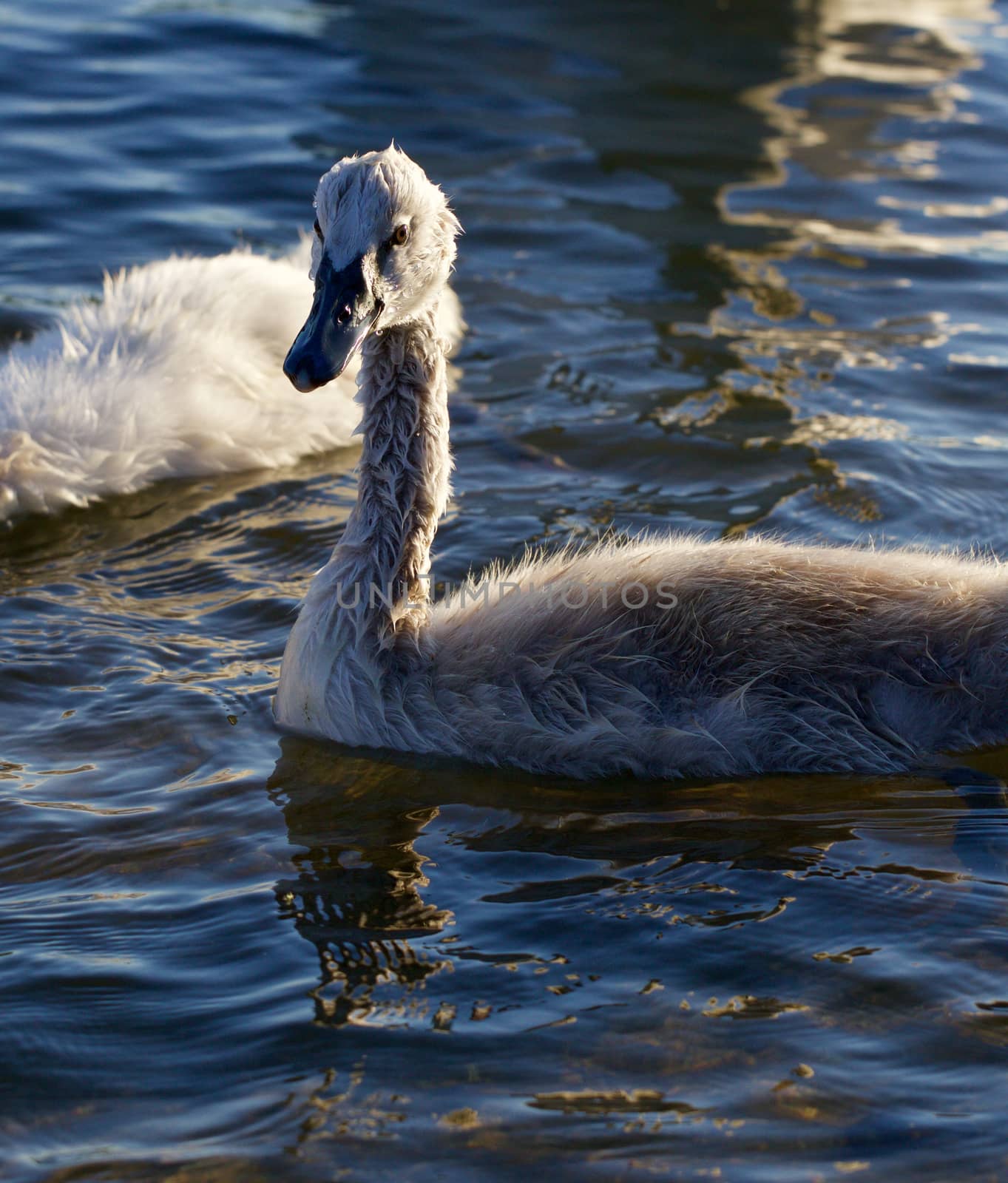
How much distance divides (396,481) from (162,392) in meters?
2.15

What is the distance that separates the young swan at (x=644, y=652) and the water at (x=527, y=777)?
15 centimetres

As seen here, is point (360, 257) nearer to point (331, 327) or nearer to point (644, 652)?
point (331, 327)

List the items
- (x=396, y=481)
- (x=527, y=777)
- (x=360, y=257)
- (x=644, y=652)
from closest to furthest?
(x=360, y=257) → (x=644, y=652) → (x=527, y=777) → (x=396, y=481)

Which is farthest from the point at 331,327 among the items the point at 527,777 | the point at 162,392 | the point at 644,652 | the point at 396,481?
the point at 162,392

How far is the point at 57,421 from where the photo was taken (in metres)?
6.90

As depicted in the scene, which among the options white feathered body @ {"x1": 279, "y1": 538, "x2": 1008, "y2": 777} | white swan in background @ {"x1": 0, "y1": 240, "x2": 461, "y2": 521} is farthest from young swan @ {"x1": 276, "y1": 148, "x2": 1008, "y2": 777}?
white swan in background @ {"x1": 0, "y1": 240, "x2": 461, "y2": 521}

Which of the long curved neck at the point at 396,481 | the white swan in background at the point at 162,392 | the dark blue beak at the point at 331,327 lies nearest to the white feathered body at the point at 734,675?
the long curved neck at the point at 396,481

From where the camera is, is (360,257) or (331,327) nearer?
(331,327)

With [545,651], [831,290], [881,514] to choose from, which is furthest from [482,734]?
[831,290]

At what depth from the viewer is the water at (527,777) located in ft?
12.5

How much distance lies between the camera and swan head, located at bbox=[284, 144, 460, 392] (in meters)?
4.76

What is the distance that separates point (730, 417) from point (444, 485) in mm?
2653

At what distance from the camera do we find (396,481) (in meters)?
5.42

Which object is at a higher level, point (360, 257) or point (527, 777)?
point (360, 257)
